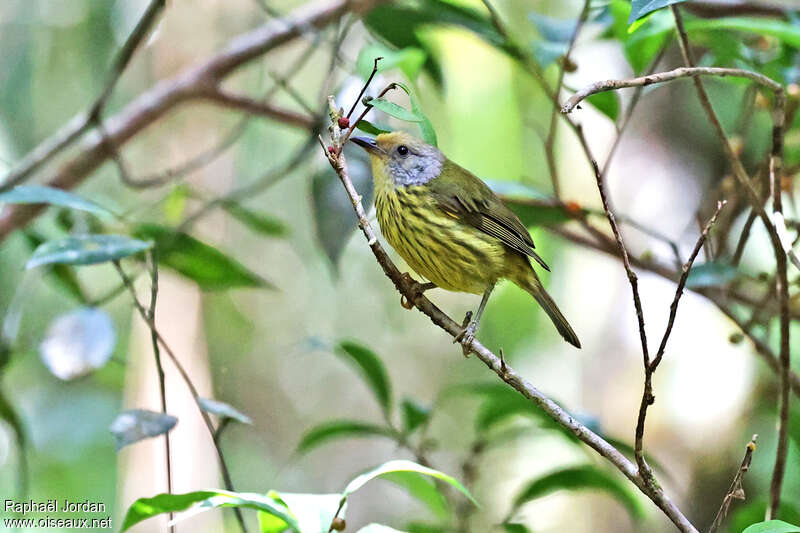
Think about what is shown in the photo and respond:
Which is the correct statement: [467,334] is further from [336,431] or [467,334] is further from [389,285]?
[389,285]

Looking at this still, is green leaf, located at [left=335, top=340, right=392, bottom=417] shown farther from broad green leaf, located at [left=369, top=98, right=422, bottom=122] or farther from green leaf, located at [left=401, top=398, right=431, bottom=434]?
broad green leaf, located at [left=369, top=98, right=422, bottom=122]

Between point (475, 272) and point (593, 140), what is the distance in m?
3.16

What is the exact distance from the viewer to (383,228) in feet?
9.98

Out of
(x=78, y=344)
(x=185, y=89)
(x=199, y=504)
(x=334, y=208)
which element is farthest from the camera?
(x=185, y=89)

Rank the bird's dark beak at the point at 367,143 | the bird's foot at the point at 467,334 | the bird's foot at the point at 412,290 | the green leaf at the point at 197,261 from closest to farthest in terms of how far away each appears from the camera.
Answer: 1. the bird's foot at the point at 412,290
2. the bird's foot at the point at 467,334
3. the green leaf at the point at 197,261
4. the bird's dark beak at the point at 367,143

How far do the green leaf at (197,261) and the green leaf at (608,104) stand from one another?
1185 millimetres

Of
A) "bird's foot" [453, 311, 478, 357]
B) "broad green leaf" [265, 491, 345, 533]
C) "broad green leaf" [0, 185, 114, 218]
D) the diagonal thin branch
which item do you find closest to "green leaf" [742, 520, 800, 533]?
"broad green leaf" [265, 491, 345, 533]

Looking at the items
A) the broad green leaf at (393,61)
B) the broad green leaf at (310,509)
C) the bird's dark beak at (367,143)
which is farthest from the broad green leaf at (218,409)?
the bird's dark beak at (367,143)

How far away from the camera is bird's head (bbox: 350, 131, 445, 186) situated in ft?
10.2

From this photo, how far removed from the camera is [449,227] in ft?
9.66

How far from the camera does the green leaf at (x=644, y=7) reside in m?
1.62

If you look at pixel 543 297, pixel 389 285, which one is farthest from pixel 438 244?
pixel 389 285

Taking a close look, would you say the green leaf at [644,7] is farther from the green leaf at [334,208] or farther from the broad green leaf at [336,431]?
the broad green leaf at [336,431]

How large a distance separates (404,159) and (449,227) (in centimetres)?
38
